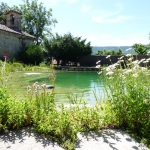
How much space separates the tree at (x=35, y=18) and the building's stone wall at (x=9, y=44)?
14.6 m

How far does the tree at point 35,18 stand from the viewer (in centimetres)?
3975

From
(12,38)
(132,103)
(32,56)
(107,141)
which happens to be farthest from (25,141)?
(12,38)

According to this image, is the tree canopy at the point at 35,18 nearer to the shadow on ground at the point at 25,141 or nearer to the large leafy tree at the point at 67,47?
the large leafy tree at the point at 67,47

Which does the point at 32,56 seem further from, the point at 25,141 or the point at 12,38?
the point at 25,141

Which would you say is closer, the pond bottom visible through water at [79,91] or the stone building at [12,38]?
the pond bottom visible through water at [79,91]

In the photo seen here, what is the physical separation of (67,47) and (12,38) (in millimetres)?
6905

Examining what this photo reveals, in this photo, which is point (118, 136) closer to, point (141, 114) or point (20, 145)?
point (141, 114)

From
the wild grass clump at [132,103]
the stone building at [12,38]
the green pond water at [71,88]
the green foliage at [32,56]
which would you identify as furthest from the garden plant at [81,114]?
the green foliage at [32,56]

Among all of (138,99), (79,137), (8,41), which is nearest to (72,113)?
(79,137)

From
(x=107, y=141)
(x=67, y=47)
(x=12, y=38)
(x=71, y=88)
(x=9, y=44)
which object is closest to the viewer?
(x=107, y=141)

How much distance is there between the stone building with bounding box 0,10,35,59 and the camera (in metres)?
21.9

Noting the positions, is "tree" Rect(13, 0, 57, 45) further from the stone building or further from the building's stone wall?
the building's stone wall

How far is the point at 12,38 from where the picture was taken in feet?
78.2

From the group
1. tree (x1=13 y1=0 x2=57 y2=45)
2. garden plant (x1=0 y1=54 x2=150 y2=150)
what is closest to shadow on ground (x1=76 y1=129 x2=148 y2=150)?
garden plant (x1=0 y1=54 x2=150 y2=150)
